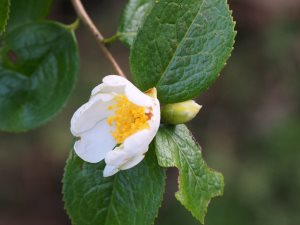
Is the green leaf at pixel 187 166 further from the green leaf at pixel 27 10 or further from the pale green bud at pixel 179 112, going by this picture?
the green leaf at pixel 27 10

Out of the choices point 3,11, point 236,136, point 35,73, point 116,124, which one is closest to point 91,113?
point 116,124

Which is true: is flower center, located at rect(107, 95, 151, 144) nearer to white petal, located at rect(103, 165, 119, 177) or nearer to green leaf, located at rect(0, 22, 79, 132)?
white petal, located at rect(103, 165, 119, 177)

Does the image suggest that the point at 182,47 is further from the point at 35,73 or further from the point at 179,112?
the point at 35,73

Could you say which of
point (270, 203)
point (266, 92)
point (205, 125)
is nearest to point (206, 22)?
point (270, 203)

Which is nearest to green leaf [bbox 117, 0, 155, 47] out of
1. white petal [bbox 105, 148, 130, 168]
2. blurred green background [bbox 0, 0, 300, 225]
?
white petal [bbox 105, 148, 130, 168]

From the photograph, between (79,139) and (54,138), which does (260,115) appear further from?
(79,139)
